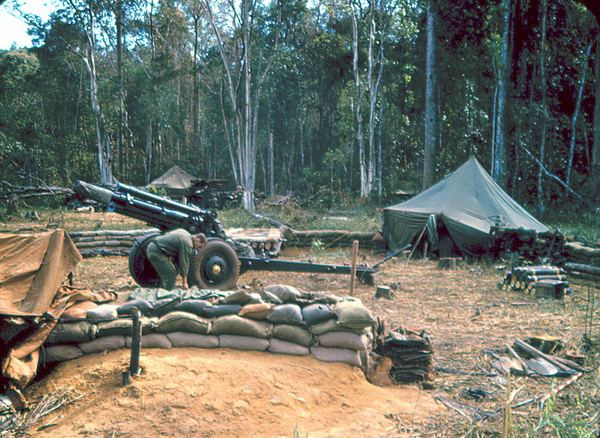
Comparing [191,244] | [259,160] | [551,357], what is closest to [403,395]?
[551,357]

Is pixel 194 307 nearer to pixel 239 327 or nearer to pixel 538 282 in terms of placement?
pixel 239 327

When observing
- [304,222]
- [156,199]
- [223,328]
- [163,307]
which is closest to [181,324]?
[163,307]

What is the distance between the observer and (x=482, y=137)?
2059 centimetres

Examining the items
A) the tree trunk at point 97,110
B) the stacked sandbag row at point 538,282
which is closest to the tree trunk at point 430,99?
the stacked sandbag row at point 538,282

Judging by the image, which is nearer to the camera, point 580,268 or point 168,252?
point 168,252

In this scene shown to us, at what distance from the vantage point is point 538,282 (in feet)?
22.9

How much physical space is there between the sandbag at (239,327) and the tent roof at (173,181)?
76.3 ft

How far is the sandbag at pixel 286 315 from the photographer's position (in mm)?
4096

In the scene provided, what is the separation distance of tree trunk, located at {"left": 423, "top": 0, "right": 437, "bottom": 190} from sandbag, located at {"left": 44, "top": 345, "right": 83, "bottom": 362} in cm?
1222

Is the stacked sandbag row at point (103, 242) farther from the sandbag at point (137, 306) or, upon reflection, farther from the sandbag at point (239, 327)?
the sandbag at point (239, 327)

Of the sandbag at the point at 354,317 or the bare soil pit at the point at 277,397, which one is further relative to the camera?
the sandbag at the point at 354,317

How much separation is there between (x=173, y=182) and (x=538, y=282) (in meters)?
23.4

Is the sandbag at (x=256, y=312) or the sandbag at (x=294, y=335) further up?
the sandbag at (x=256, y=312)

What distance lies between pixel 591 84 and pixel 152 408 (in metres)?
19.7
